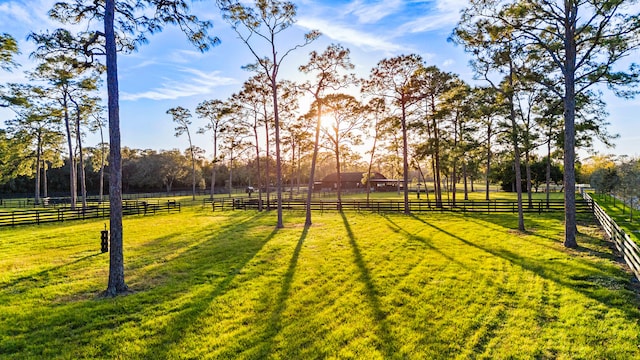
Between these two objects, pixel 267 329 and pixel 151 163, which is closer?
pixel 267 329

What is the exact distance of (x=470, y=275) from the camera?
8.38 m

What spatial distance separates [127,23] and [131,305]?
7533 millimetres

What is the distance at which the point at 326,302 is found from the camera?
669cm

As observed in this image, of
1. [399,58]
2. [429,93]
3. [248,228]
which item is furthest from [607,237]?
[248,228]

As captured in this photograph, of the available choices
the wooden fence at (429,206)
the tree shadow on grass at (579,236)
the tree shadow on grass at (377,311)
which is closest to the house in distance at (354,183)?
the wooden fence at (429,206)

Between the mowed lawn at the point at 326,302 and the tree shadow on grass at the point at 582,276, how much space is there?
4 cm

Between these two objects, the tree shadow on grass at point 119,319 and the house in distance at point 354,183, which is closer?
the tree shadow on grass at point 119,319

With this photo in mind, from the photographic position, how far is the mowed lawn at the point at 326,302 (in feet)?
16.1

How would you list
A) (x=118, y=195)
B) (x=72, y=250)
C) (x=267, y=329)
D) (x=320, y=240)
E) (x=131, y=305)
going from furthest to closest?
(x=320, y=240) → (x=72, y=250) → (x=118, y=195) → (x=131, y=305) → (x=267, y=329)

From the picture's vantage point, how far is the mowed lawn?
491 cm

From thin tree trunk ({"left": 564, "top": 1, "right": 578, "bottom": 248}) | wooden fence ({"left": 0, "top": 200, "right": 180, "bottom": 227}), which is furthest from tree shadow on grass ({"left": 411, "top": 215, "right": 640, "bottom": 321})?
wooden fence ({"left": 0, "top": 200, "right": 180, "bottom": 227})

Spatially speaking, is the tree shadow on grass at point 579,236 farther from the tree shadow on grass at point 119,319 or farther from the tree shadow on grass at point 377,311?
the tree shadow on grass at point 119,319

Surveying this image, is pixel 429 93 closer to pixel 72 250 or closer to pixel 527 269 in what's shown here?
pixel 527 269

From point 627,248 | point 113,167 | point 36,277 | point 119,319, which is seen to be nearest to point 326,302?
point 119,319
